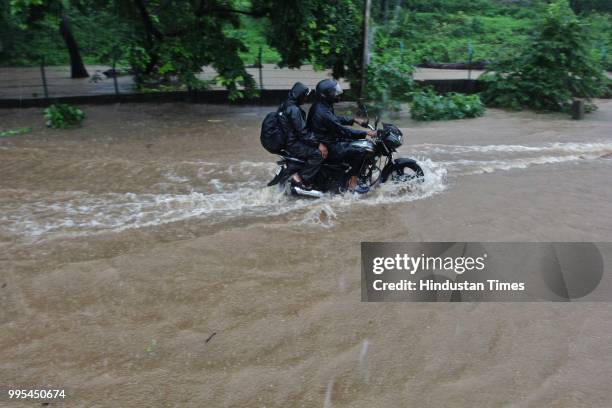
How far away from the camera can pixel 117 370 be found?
4.00 meters

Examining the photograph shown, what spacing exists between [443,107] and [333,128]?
731 cm

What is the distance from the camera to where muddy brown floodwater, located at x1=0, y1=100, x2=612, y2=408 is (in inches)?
152

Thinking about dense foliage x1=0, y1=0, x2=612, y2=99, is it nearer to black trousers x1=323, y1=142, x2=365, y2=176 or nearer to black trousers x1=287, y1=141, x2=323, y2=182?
black trousers x1=323, y1=142, x2=365, y2=176

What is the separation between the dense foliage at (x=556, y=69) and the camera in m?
14.9

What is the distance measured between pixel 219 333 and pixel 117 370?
2.73 ft

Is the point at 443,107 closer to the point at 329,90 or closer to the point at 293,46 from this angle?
the point at 293,46

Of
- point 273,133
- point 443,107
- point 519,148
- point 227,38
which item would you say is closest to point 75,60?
point 227,38

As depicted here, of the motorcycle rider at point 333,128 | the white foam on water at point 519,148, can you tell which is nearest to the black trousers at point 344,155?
the motorcycle rider at point 333,128

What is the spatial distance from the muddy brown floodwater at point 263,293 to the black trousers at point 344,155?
53cm

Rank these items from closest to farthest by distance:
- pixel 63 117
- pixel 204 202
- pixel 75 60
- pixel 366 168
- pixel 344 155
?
pixel 344 155 < pixel 204 202 < pixel 366 168 < pixel 63 117 < pixel 75 60

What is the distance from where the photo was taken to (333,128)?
24.1 feet

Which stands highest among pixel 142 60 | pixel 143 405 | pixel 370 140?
pixel 142 60

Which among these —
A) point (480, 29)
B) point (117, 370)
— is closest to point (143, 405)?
point (117, 370)

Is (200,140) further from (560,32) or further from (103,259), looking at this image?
(560,32)
